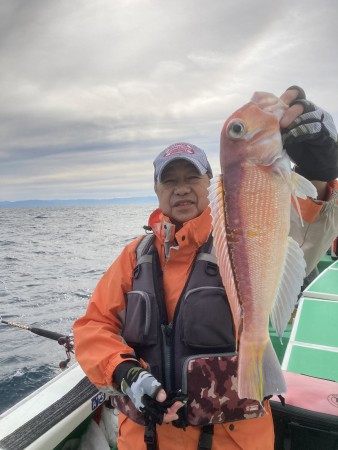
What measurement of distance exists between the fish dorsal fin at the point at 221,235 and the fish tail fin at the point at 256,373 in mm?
116

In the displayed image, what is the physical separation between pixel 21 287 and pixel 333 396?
14.2 m

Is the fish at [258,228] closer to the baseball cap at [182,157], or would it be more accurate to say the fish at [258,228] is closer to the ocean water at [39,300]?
the baseball cap at [182,157]

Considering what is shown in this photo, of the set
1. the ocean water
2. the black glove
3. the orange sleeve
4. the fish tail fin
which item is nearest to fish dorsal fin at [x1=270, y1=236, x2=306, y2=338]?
the fish tail fin

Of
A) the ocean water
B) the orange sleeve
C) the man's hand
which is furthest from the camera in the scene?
the ocean water

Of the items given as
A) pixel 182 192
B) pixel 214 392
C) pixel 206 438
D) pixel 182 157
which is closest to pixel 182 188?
pixel 182 192

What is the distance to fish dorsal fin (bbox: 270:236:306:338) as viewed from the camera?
177 centimetres

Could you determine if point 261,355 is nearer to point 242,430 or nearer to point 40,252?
point 242,430

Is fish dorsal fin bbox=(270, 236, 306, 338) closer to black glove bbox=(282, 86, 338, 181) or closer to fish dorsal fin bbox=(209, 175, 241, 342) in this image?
fish dorsal fin bbox=(209, 175, 241, 342)

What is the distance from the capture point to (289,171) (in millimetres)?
1740

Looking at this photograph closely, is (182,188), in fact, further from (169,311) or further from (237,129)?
(237,129)

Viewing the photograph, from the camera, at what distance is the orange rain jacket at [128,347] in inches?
93.7

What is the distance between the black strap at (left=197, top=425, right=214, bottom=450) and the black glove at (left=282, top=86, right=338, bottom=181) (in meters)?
1.61

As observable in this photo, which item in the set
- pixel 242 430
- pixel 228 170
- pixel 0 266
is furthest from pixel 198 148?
pixel 0 266

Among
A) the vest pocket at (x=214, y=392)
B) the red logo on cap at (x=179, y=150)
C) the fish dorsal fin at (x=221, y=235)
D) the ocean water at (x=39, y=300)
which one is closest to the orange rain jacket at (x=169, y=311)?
the vest pocket at (x=214, y=392)
